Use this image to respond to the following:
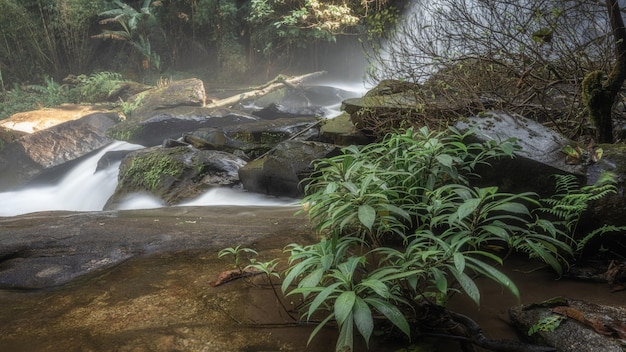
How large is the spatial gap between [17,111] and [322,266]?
16690 mm

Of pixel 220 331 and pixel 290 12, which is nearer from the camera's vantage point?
pixel 220 331

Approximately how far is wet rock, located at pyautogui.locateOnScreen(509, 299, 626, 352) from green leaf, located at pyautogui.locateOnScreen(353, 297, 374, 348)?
836 millimetres

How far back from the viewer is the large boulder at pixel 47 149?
9891 mm

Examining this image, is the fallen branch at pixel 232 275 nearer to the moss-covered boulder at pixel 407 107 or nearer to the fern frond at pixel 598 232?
the fern frond at pixel 598 232

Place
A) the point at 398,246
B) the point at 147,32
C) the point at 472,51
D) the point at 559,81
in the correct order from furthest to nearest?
the point at 147,32 < the point at 472,51 < the point at 559,81 < the point at 398,246

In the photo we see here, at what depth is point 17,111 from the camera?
46.2ft

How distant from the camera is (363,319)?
141 centimetres

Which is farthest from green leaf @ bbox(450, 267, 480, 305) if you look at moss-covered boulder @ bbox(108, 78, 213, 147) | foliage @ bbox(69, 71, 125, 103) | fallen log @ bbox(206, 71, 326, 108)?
foliage @ bbox(69, 71, 125, 103)

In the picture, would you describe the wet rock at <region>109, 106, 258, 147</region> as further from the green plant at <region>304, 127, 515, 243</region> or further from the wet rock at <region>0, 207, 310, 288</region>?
the green plant at <region>304, 127, 515, 243</region>

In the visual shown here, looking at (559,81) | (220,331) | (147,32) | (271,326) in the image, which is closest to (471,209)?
(271,326)

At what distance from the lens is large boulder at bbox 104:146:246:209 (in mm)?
6520

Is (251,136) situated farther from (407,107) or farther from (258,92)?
(258,92)

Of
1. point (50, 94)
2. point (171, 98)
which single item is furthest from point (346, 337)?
point (50, 94)

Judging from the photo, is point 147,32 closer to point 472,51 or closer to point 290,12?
point 290,12
